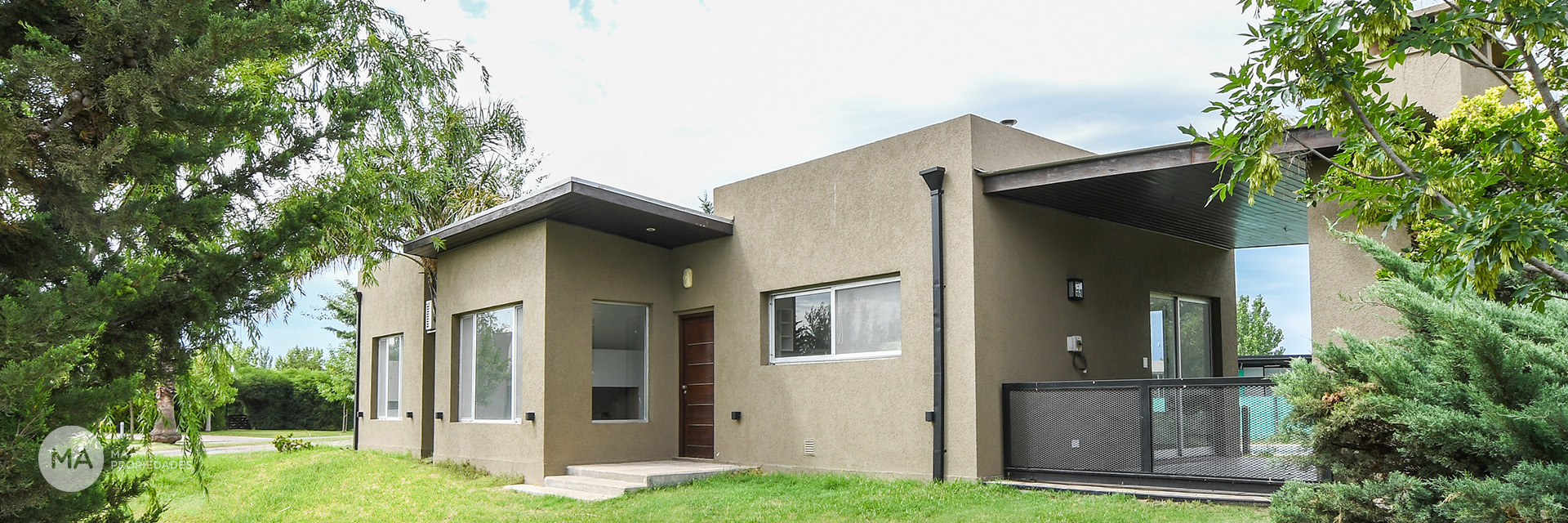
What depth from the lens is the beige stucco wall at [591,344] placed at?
11.2 metres

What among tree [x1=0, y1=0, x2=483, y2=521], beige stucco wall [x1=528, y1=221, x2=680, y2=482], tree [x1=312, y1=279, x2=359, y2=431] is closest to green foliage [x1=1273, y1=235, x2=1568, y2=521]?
tree [x1=0, y1=0, x2=483, y2=521]

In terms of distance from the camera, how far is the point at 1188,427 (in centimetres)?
814

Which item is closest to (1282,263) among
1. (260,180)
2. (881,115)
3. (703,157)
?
(881,115)

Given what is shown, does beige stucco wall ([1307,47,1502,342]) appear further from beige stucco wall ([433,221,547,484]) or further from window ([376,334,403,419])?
window ([376,334,403,419])

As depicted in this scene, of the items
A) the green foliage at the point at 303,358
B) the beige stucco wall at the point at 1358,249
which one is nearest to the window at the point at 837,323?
the beige stucco wall at the point at 1358,249

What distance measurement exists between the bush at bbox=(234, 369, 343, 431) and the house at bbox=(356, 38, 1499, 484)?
17357mm

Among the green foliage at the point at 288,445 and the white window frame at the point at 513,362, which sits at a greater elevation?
the white window frame at the point at 513,362

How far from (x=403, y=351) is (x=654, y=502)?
8.50 metres

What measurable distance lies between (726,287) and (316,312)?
2139 centimetres

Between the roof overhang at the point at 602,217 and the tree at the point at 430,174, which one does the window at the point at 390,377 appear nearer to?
the tree at the point at 430,174

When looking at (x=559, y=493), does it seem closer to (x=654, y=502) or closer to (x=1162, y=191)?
(x=654, y=502)

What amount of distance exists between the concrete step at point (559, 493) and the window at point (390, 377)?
6169mm

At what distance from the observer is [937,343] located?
30.6ft

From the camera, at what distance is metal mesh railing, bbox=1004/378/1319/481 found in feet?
25.4
